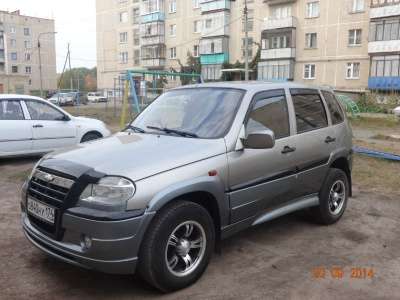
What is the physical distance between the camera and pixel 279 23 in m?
41.3

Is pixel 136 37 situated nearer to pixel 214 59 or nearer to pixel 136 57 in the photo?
pixel 136 57

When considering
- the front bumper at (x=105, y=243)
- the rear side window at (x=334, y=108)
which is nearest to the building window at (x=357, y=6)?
the rear side window at (x=334, y=108)

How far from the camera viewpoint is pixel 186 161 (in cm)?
360

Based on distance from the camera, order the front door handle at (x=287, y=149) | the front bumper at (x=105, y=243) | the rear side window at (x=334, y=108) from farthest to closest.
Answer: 1. the rear side window at (x=334, y=108)
2. the front door handle at (x=287, y=149)
3. the front bumper at (x=105, y=243)

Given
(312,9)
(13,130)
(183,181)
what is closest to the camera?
(183,181)

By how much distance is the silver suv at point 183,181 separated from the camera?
3.24m

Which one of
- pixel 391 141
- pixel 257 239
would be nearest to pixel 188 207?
pixel 257 239

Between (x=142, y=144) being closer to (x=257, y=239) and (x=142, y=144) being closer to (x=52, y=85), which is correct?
(x=257, y=239)

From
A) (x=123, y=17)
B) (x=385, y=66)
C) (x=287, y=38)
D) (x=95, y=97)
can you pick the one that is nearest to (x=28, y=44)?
(x=123, y=17)

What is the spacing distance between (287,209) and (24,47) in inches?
3435

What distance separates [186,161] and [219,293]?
3.78 feet

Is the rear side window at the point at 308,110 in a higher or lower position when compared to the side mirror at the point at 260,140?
higher

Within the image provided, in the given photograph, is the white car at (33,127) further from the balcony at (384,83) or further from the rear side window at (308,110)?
the balcony at (384,83)

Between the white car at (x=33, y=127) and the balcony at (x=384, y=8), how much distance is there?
106 ft
